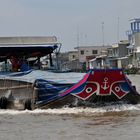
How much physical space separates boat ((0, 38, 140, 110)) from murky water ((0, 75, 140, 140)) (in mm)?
277

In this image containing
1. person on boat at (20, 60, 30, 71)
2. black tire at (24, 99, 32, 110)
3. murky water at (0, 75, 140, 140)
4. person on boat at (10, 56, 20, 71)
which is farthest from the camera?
person on boat at (10, 56, 20, 71)

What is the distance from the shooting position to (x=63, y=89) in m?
15.9

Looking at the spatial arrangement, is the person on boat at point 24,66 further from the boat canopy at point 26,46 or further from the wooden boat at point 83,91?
the wooden boat at point 83,91

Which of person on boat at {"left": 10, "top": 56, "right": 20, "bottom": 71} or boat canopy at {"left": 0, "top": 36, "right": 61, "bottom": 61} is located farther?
person on boat at {"left": 10, "top": 56, "right": 20, "bottom": 71}

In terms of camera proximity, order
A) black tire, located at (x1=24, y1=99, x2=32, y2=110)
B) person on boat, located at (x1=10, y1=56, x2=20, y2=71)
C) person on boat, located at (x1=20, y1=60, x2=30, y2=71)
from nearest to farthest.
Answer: black tire, located at (x1=24, y1=99, x2=32, y2=110), person on boat, located at (x1=20, y1=60, x2=30, y2=71), person on boat, located at (x1=10, y1=56, x2=20, y2=71)

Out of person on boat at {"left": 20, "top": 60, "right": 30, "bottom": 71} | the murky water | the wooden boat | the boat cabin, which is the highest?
the boat cabin

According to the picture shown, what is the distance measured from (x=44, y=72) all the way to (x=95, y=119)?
4252mm

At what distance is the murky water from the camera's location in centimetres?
1114

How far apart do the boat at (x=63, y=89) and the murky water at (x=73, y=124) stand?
10.9 inches

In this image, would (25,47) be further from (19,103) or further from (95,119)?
(95,119)

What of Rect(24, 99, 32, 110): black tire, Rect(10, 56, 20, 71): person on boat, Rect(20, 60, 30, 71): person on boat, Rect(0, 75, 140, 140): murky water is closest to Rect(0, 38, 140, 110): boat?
Rect(24, 99, 32, 110): black tire

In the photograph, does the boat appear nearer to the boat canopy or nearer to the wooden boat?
the wooden boat

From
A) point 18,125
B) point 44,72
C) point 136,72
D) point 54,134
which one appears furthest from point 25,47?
point 136,72

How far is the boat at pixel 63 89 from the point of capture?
15461 mm
